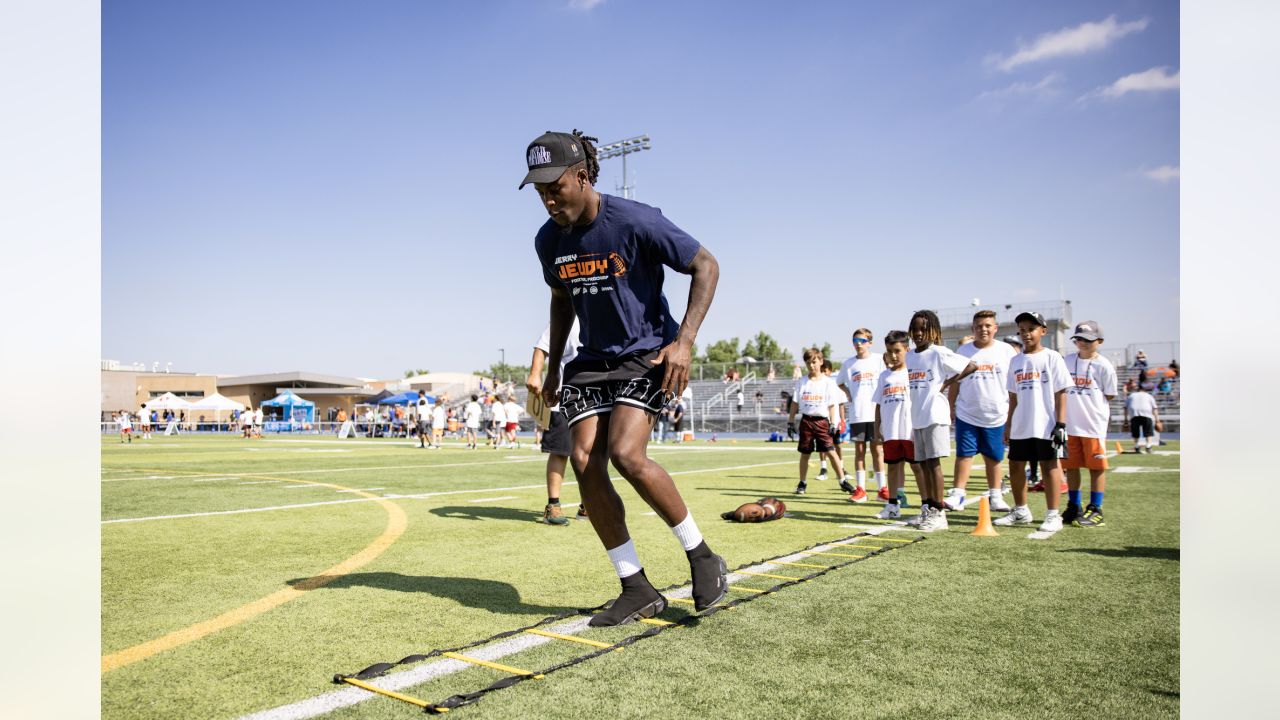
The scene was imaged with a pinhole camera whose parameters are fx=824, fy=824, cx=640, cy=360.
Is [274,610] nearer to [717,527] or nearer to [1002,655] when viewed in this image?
[1002,655]

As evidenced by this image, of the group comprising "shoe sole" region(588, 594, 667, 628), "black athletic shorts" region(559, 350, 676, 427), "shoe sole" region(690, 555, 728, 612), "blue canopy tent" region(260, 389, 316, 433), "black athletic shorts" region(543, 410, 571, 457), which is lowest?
"blue canopy tent" region(260, 389, 316, 433)

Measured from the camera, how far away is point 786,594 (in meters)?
4.46

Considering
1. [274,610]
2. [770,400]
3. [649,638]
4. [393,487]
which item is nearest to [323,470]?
[393,487]

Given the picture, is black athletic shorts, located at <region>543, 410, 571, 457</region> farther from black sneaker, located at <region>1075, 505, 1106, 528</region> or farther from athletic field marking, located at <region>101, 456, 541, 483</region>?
athletic field marking, located at <region>101, 456, 541, 483</region>

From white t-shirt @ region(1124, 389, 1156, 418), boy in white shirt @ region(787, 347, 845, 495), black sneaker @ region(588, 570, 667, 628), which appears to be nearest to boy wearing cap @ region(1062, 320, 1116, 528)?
boy in white shirt @ region(787, 347, 845, 495)

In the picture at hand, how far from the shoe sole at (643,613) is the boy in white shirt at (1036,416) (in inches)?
187

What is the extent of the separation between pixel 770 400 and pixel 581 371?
3985 centimetres

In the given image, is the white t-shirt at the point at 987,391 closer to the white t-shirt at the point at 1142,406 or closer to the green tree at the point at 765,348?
the white t-shirt at the point at 1142,406

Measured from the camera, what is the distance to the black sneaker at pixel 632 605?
12.6 ft

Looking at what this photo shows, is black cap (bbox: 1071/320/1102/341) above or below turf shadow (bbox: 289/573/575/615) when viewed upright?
above

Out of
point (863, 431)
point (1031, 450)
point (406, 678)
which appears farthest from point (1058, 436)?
point (406, 678)

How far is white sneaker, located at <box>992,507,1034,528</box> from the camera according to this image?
7.91 meters

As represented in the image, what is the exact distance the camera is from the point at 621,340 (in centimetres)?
405

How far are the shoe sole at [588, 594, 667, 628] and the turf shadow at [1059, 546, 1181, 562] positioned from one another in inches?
147
